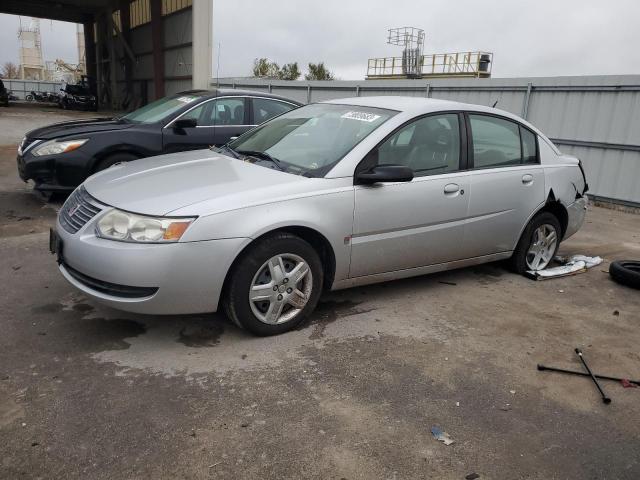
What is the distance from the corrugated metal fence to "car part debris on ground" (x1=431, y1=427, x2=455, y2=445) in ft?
27.4

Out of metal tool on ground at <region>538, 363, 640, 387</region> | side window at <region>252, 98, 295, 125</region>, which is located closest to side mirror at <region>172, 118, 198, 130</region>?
side window at <region>252, 98, 295, 125</region>

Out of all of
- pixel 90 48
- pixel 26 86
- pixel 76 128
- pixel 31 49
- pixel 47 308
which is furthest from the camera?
pixel 31 49

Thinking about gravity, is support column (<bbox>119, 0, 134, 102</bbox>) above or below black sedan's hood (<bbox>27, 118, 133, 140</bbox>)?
above

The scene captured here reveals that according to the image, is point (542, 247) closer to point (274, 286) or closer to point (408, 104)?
point (408, 104)

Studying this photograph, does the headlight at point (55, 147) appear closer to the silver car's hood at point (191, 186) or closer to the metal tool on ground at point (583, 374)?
the silver car's hood at point (191, 186)

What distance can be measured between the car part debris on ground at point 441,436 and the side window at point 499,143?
2.52 meters

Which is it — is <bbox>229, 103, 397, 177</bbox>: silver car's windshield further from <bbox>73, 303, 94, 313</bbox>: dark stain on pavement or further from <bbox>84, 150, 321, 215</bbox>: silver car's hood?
<bbox>73, 303, 94, 313</bbox>: dark stain on pavement

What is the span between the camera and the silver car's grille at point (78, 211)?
138 inches

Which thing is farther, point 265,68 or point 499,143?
point 265,68

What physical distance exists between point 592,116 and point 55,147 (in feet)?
29.2

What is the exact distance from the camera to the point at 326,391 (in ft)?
10.1

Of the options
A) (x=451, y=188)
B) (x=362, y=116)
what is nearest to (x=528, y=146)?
(x=451, y=188)

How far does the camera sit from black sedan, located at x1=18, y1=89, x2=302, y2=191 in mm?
6496

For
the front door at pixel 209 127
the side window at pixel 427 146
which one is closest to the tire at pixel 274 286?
the side window at pixel 427 146
